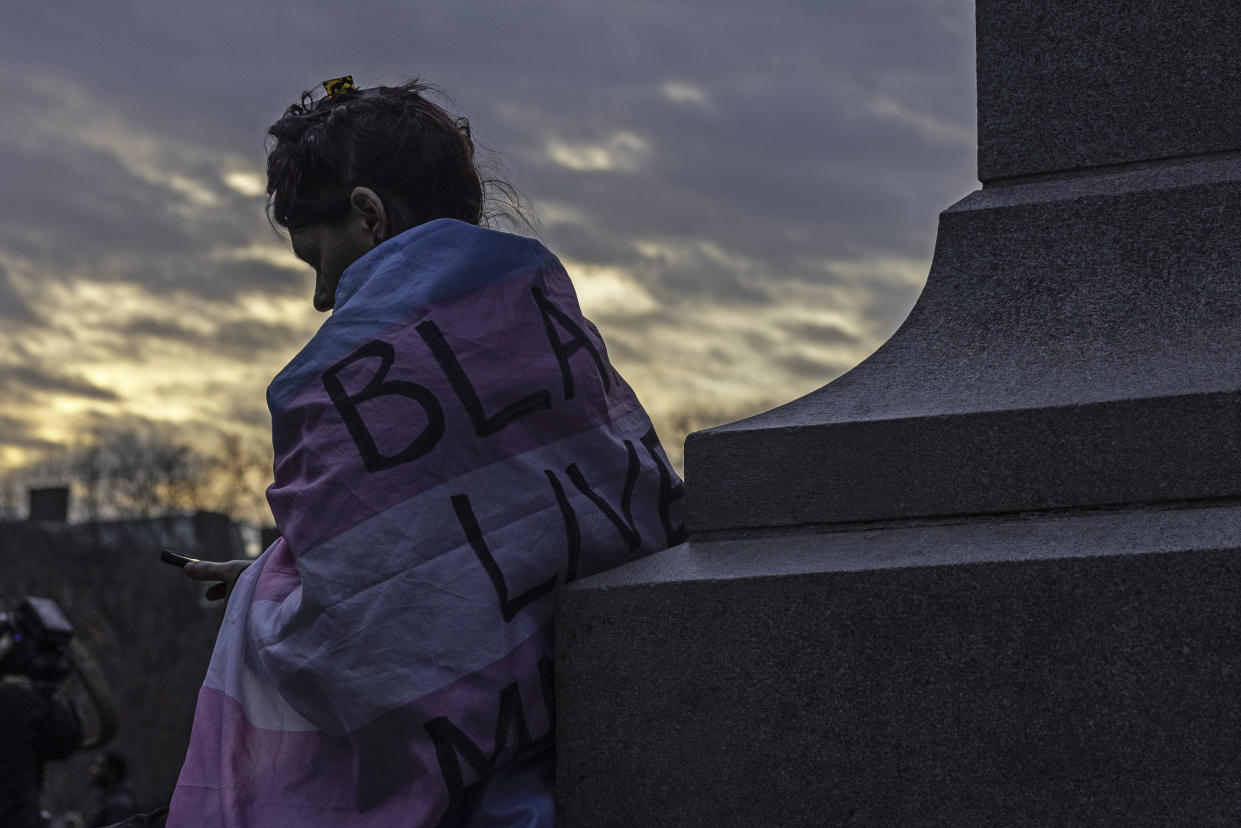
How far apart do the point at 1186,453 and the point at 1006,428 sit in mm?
243

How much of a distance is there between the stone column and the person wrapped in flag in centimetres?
11

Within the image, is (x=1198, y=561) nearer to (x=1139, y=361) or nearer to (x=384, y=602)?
(x=1139, y=361)

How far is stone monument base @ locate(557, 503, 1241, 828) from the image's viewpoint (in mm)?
1975

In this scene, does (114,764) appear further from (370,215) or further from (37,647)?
(370,215)

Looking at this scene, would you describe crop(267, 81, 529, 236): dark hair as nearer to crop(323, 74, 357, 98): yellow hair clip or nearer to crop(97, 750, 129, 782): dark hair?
crop(323, 74, 357, 98): yellow hair clip

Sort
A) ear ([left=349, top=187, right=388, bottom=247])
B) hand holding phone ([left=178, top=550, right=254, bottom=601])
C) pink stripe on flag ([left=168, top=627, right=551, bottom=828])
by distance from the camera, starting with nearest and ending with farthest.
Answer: pink stripe on flag ([left=168, top=627, right=551, bottom=828]), hand holding phone ([left=178, top=550, right=254, bottom=601]), ear ([left=349, top=187, right=388, bottom=247])

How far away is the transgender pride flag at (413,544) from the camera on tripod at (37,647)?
4.63 m

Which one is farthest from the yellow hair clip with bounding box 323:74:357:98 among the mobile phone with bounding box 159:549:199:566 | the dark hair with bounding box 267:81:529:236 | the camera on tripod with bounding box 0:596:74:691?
the camera on tripod with bounding box 0:596:74:691

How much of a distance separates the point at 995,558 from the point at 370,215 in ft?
3.56

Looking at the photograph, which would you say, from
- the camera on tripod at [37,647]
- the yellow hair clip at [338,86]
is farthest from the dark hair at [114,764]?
the yellow hair clip at [338,86]

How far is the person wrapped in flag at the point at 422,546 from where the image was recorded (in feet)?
6.52

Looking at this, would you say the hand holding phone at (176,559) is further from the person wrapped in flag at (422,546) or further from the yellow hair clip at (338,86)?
the yellow hair clip at (338,86)

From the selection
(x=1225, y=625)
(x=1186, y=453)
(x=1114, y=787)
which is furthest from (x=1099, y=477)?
(x=1114, y=787)

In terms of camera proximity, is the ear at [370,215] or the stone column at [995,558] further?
the ear at [370,215]
